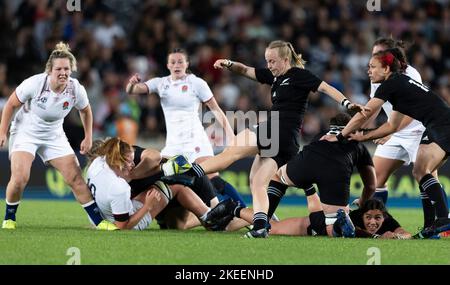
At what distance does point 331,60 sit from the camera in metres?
17.0

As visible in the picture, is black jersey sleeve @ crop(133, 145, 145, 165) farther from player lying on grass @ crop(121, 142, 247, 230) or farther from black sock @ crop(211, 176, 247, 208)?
black sock @ crop(211, 176, 247, 208)

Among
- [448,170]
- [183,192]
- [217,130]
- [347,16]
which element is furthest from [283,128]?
[347,16]

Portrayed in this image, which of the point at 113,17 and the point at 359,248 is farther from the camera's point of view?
the point at 113,17

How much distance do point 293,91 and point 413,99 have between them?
1.03 meters

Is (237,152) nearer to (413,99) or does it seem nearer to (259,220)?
(259,220)

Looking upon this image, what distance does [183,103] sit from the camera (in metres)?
10.6

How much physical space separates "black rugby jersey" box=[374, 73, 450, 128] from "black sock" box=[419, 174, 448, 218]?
0.51 m

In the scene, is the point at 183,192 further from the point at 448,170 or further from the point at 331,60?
the point at 331,60

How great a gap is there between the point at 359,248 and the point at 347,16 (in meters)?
11.1

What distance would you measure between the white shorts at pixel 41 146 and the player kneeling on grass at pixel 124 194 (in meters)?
0.39

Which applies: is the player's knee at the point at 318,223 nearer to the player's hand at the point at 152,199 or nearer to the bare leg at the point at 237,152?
the bare leg at the point at 237,152

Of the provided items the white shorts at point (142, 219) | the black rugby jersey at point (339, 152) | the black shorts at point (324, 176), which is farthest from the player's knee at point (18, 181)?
the black rugby jersey at point (339, 152)

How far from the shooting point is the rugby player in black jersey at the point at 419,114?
832cm

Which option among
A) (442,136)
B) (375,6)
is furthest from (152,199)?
(375,6)
